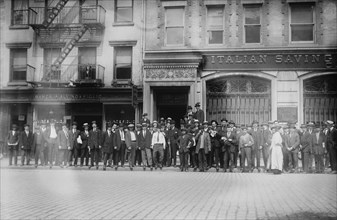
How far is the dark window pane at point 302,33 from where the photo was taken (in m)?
18.4

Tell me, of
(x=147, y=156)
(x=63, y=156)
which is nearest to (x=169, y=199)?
(x=147, y=156)

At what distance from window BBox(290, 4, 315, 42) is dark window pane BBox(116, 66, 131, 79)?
8415 mm

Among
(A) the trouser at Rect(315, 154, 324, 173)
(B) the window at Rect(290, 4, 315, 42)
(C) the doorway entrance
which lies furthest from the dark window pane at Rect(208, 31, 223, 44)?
(A) the trouser at Rect(315, 154, 324, 173)

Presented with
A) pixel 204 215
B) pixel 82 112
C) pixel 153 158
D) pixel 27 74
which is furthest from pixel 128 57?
pixel 204 215

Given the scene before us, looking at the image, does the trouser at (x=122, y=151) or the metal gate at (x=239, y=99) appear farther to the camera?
the metal gate at (x=239, y=99)

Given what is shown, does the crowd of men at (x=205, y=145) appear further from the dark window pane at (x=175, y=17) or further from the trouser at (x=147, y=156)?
the dark window pane at (x=175, y=17)

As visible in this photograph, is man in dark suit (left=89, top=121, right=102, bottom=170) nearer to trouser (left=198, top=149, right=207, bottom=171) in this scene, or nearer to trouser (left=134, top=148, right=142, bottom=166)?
trouser (left=134, top=148, right=142, bottom=166)

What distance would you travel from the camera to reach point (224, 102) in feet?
65.1

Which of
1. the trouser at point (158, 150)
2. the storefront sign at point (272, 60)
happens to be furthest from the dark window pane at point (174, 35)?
the trouser at point (158, 150)

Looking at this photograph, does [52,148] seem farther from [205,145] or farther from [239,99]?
[239,99]

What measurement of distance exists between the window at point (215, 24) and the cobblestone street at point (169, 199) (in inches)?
387

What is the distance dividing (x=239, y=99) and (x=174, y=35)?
4551 millimetres

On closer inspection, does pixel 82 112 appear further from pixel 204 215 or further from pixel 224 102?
pixel 204 215

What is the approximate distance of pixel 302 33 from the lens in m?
18.7
